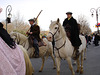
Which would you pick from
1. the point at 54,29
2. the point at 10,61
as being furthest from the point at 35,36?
the point at 10,61

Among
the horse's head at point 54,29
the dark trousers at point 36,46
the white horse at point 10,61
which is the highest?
the horse's head at point 54,29

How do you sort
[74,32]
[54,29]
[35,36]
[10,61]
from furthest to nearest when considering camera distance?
[35,36] → [74,32] → [54,29] → [10,61]

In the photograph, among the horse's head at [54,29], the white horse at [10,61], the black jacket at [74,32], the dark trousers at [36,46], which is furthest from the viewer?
the dark trousers at [36,46]

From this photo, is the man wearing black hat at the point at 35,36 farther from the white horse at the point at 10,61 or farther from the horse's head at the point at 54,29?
the white horse at the point at 10,61

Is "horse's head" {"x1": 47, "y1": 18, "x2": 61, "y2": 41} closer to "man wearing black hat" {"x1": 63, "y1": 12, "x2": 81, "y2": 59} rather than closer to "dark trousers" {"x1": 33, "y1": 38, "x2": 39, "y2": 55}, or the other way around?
"man wearing black hat" {"x1": 63, "y1": 12, "x2": 81, "y2": 59}

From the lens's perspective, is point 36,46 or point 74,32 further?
point 36,46

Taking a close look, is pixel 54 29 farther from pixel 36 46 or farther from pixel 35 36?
pixel 35 36

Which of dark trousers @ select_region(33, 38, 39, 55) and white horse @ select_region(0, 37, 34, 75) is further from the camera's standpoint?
dark trousers @ select_region(33, 38, 39, 55)

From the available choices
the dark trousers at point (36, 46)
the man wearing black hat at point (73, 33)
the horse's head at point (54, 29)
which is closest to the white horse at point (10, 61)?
the horse's head at point (54, 29)

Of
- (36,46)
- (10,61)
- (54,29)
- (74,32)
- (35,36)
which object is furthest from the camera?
(35,36)

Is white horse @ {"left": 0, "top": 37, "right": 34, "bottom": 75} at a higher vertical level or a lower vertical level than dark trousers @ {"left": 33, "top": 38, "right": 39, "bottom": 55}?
higher

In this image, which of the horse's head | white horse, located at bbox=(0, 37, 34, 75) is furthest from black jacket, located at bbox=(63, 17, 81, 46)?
white horse, located at bbox=(0, 37, 34, 75)

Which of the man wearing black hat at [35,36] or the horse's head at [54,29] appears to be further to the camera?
the man wearing black hat at [35,36]

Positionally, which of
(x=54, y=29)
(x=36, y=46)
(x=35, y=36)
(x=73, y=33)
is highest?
(x=54, y=29)
